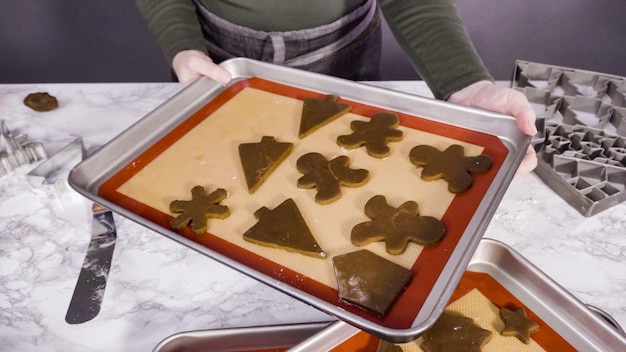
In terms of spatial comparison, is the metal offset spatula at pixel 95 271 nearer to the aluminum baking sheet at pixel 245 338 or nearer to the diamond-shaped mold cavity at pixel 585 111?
the aluminum baking sheet at pixel 245 338

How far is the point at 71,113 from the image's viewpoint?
129 cm

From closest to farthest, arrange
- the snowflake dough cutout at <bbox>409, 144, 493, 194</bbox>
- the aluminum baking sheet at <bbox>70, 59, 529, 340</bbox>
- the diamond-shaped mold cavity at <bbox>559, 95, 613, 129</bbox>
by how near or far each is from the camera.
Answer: the aluminum baking sheet at <bbox>70, 59, 529, 340</bbox>, the snowflake dough cutout at <bbox>409, 144, 493, 194</bbox>, the diamond-shaped mold cavity at <bbox>559, 95, 613, 129</bbox>

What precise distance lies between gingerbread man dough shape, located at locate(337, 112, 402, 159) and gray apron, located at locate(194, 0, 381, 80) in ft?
1.49

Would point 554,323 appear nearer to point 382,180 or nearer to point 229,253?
point 382,180

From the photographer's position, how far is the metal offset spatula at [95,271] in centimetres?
83

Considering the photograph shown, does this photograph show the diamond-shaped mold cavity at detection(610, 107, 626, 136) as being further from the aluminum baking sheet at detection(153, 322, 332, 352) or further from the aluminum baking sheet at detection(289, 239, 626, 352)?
the aluminum baking sheet at detection(153, 322, 332, 352)

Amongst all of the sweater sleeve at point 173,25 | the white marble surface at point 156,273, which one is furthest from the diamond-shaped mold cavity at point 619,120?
the sweater sleeve at point 173,25

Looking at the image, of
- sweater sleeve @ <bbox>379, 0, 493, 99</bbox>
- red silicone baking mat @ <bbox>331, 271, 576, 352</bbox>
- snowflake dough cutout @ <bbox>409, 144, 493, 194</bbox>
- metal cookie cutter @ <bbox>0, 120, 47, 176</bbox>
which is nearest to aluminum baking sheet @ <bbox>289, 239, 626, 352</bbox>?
red silicone baking mat @ <bbox>331, 271, 576, 352</bbox>

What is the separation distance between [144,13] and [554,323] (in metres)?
1.07

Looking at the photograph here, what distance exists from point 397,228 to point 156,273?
0.46 metres

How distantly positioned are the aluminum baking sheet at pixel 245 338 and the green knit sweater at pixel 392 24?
1.80ft

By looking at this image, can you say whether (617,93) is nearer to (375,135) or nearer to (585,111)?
(585,111)

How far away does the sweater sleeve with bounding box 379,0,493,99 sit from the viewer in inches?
39.2

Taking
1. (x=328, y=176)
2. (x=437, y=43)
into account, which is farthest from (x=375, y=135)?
(x=437, y=43)
